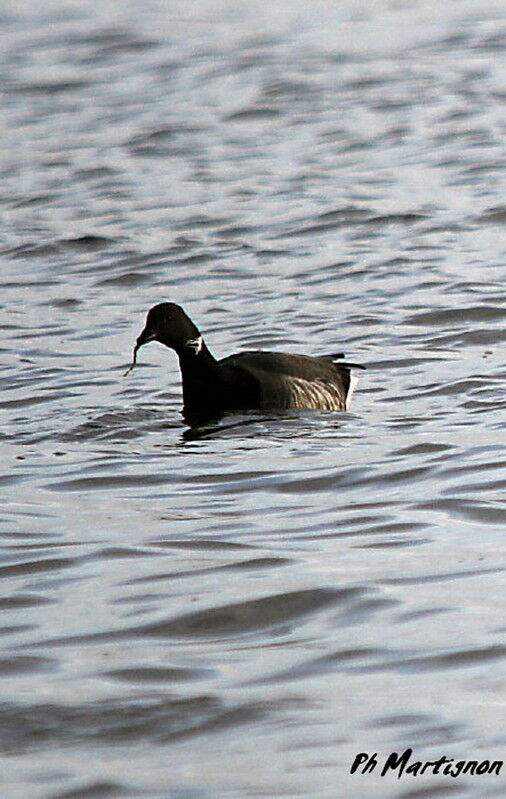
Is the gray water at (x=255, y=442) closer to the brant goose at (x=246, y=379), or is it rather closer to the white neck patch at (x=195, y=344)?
the brant goose at (x=246, y=379)

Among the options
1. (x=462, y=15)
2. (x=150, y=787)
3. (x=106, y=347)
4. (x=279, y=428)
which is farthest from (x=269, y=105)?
(x=150, y=787)

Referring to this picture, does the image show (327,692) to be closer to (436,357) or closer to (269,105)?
(436,357)

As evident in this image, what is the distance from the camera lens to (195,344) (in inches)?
450

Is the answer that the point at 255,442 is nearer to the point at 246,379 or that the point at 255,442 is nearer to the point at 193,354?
the point at 246,379

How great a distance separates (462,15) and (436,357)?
17.9 m

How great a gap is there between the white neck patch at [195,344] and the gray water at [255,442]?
450 mm

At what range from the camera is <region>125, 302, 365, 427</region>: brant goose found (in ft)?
36.5

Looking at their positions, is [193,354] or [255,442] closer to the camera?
[255,442]

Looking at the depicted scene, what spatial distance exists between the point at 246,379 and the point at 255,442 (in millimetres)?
1024

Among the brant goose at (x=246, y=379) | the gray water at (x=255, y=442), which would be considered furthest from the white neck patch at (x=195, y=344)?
the gray water at (x=255, y=442)

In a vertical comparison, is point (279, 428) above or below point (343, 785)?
below

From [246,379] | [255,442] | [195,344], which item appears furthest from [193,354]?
[255,442]

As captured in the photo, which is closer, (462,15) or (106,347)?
(106,347)

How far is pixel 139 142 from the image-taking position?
21562mm
